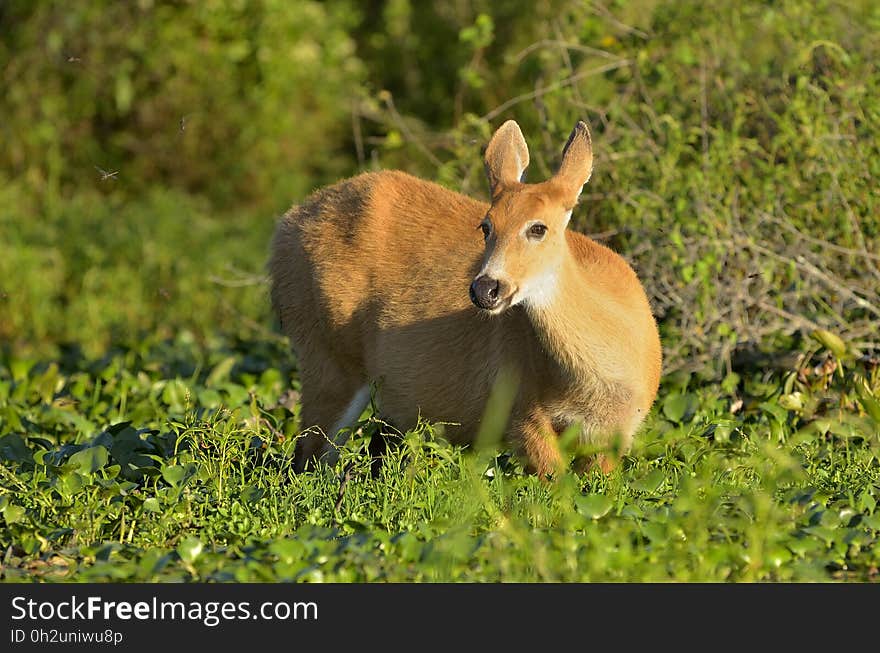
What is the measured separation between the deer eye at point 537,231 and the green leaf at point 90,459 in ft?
6.57

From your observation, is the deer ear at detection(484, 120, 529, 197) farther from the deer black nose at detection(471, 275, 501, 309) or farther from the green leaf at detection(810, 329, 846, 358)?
the green leaf at detection(810, 329, 846, 358)

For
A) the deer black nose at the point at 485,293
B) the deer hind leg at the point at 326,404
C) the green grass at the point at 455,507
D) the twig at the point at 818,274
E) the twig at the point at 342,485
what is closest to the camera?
the green grass at the point at 455,507

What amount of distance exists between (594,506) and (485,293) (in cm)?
93

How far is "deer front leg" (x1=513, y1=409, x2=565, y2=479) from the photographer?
240 inches

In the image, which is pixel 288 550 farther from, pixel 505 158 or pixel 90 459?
pixel 505 158

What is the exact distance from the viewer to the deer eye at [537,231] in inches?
230

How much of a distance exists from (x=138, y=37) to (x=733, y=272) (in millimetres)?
8691

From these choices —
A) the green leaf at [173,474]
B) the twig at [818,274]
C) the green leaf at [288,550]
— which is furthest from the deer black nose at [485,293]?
the twig at [818,274]

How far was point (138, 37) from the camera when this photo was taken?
1482 cm

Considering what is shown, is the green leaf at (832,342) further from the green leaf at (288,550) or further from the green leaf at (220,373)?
the green leaf at (220,373)
